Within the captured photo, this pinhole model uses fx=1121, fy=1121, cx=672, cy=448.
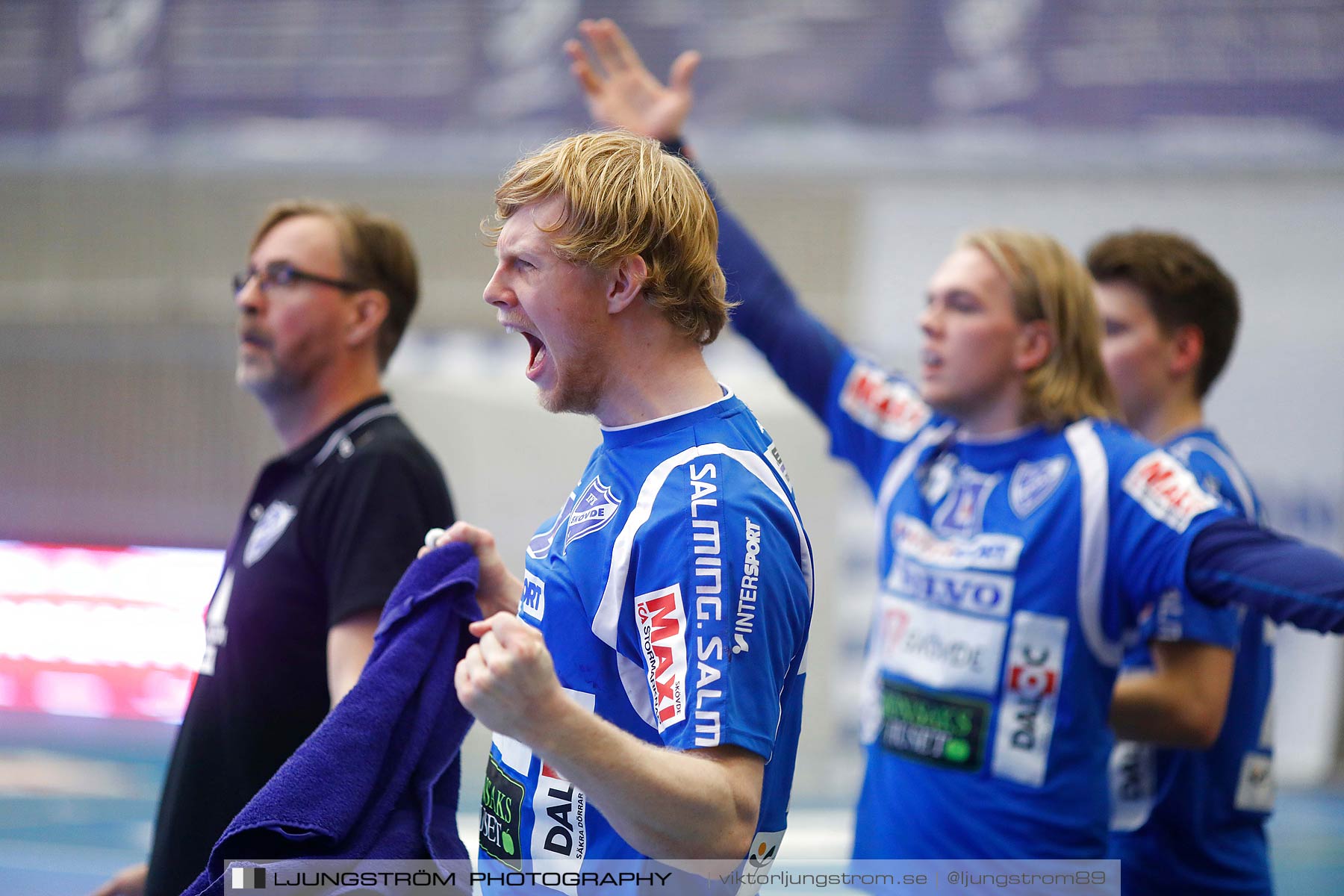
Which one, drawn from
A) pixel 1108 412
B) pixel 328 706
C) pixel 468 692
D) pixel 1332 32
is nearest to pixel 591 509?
pixel 468 692

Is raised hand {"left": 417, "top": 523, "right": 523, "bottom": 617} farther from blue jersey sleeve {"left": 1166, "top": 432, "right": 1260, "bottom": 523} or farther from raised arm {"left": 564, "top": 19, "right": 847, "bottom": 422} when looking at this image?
blue jersey sleeve {"left": 1166, "top": 432, "right": 1260, "bottom": 523}

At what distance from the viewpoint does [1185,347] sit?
8.14ft

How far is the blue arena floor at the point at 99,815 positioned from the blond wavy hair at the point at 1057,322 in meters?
2.65

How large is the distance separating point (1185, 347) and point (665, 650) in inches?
71.2

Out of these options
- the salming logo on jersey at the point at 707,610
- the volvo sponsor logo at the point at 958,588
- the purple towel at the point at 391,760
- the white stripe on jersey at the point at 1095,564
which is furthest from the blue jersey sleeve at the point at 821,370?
the salming logo on jersey at the point at 707,610

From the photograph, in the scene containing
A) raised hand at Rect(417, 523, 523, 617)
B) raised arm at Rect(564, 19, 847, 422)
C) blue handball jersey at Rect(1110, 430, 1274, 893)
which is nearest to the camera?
raised hand at Rect(417, 523, 523, 617)

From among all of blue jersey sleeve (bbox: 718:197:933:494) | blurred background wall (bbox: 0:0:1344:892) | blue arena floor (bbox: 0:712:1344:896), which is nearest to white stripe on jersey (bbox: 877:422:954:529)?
blue jersey sleeve (bbox: 718:197:933:494)

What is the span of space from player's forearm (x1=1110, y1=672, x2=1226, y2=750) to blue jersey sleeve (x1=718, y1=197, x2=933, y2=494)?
28.3 inches

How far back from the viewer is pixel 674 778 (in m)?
1.06

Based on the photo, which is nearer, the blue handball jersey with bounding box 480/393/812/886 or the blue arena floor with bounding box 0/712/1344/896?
the blue handball jersey with bounding box 480/393/812/886

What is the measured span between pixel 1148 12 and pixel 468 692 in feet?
16.1

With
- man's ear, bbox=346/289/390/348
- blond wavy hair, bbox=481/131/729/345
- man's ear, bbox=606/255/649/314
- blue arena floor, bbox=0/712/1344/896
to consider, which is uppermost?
man's ear, bbox=346/289/390/348

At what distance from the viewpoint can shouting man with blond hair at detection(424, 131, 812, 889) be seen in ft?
3.50

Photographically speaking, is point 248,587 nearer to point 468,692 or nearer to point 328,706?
point 328,706
